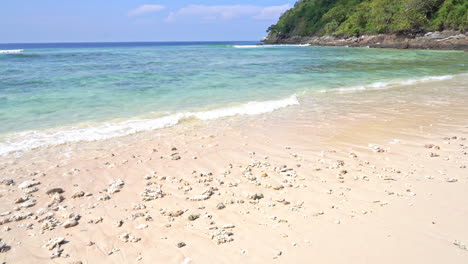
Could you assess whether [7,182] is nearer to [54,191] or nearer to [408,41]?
[54,191]

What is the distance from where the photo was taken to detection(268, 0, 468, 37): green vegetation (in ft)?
218

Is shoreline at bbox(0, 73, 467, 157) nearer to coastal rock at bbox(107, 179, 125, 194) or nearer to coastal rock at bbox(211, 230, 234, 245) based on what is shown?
coastal rock at bbox(107, 179, 125, 194)

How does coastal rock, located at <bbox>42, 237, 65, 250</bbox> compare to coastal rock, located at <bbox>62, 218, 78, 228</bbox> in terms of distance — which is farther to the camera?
coastal rock, located at <bbox>62, 218, 78, 228</bbox>

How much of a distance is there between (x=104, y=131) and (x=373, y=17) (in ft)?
308

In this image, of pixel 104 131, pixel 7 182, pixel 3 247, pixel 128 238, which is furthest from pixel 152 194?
pixel 104 131

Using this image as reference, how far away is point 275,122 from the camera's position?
952 cm

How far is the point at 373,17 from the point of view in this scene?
86.3 meters

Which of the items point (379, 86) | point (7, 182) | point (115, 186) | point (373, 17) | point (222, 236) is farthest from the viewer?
point (373, 17)

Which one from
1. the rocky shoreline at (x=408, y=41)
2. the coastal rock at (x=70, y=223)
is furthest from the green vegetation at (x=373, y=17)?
the coastal rock at (x=70, y=223)

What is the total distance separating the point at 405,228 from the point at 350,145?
353 cm

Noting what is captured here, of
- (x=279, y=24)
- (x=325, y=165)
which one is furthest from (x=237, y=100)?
(x=279, y=24)

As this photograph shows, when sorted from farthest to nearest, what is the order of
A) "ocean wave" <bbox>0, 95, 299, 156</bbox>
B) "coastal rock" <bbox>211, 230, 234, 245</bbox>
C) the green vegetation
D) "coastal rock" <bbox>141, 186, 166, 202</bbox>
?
the green vegetation → "ocean wave" <bbox>0, 95, 299, 156</bbox> → "coastal rock" <bbox>141, 186, 166, 202</bbox> → "coastal rock" <bbox>211, 230, 234, 245</bbox>

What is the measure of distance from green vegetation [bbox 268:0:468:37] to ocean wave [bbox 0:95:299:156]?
6855 cm

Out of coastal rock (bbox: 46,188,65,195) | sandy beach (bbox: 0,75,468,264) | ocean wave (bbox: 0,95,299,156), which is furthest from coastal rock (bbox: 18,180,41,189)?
ocean wave (bbox: 0,95,299,156)
